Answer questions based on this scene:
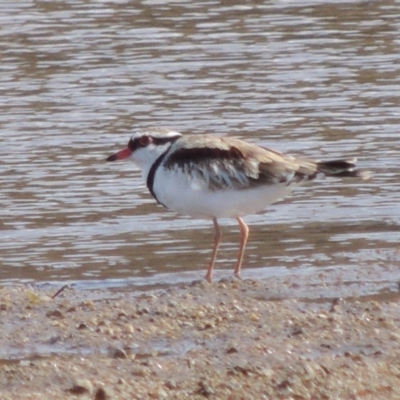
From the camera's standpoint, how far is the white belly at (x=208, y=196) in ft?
28.3

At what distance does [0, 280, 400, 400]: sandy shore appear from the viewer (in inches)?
240

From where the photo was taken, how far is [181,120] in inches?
519

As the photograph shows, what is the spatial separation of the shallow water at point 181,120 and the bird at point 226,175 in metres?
0.57

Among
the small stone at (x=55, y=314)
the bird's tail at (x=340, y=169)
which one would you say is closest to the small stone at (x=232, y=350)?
the small stone at (x=55, y=314)

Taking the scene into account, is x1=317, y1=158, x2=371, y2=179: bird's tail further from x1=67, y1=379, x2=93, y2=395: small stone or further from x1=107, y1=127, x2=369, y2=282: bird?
x1=67, y1=379, x2=93, y2=395: small stone

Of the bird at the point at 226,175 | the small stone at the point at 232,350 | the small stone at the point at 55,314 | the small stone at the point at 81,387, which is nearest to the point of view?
Result: the small stone at the point at 81,387

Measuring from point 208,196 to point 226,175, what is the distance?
189 millimetres

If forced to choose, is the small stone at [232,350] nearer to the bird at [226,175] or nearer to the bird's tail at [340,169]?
the bird at [226,175]

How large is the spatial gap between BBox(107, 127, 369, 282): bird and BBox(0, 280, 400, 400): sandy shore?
574mm

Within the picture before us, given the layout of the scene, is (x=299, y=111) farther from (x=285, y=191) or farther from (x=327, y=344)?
(x=327, y=344)

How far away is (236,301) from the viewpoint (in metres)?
7.95

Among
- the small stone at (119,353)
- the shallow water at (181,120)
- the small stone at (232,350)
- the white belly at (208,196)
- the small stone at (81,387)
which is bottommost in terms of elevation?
the shallow water at (181,120)

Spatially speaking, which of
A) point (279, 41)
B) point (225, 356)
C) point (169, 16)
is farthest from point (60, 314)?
point (169, 16)

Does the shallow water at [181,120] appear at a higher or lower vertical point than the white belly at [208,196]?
lower
